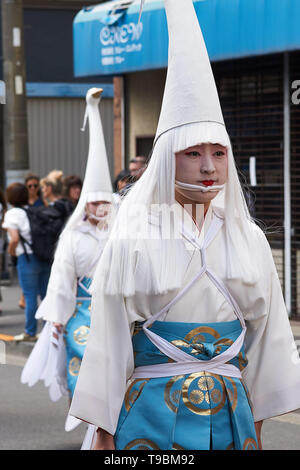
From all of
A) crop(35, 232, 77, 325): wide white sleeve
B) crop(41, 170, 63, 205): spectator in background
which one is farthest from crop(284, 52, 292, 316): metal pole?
crop(35, 232, 77, 325): wide white sleeve

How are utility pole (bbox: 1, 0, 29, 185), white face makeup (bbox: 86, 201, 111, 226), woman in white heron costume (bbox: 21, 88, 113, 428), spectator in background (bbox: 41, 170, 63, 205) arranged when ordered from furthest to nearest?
1. utility pole (bbox: 1, 0, 29, 185)
2. spectator in background (bbox: 41, 170, 63, 205)
3. white face makeup (bbox: 86, 201, 111, 226)
4. woman in white heron costume (bbox: 21, 88, 113, 428)

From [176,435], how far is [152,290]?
0.50 metres

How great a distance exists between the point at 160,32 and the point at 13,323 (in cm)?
396

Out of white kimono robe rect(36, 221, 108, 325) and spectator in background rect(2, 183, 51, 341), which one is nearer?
white kimono robe rect(36, 221, 108, 325)

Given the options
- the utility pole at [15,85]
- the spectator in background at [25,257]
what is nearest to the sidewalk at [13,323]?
the spectator in background at [25,257]

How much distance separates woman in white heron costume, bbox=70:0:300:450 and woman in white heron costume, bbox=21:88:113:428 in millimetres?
3360

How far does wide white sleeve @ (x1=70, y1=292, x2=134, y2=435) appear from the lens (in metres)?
3.32

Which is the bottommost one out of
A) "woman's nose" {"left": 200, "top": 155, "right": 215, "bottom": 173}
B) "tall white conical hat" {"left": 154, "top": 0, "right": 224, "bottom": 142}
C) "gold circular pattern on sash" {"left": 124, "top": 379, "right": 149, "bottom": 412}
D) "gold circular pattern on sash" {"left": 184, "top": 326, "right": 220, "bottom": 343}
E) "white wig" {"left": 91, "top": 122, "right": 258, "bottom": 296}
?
"gold circular pattern on sash" {"left": 124, "top": 379, "right": 149, "bottom": 412}

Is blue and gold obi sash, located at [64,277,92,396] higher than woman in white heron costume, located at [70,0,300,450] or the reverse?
the reverse

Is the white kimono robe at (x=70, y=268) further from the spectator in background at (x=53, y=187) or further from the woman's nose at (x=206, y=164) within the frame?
the spectator in background at (x=53, y=187)

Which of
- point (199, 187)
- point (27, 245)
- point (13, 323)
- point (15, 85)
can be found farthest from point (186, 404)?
point (15, 85)

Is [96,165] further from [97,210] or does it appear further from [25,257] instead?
[25,257]

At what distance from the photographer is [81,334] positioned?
6809mm

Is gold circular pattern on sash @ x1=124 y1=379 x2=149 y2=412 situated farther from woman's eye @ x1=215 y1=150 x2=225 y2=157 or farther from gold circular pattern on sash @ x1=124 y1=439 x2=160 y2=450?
woman's eye @ x1=215 y1=150 x2=225 y2=157
